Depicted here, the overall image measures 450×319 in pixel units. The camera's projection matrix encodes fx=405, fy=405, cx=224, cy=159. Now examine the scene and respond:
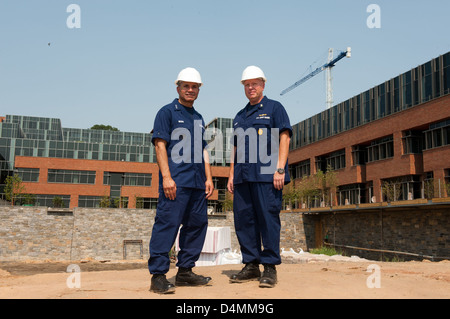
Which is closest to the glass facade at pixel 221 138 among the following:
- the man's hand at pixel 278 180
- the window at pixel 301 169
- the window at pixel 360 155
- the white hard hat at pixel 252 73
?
the window at pixel 301 169

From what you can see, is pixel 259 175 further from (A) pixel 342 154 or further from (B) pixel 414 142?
(A) pixel 342 154

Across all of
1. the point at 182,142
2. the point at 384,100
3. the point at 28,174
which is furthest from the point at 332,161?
the point at 182,142

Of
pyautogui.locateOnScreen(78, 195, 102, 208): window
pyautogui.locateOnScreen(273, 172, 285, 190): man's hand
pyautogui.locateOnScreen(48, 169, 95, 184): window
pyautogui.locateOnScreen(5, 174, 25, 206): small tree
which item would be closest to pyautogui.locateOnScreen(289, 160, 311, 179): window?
pyautogui.locateOnScreen(78, 195, 102, 208): window

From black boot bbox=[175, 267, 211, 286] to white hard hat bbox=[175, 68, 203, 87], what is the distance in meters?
2.23

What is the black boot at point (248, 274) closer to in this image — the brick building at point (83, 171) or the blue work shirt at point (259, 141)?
the blue work shirt at point (259, 141)

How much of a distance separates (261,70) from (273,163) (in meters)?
1.18

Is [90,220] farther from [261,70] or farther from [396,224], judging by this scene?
[261,70]

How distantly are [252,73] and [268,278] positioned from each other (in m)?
2.44

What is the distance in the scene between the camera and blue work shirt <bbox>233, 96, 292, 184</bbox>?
15.7 ft

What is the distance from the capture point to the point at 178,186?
177 inches

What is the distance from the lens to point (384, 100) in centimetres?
3553

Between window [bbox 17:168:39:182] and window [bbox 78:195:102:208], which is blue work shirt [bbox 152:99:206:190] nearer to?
window [bbox 78:195:102:208]

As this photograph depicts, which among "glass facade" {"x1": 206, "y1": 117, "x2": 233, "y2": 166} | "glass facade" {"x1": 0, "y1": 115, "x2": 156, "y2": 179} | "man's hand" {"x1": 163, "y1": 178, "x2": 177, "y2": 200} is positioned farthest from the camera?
"glass facade" {"x1": 206, "y1": 117, "x2": 233, "y2": 166}
